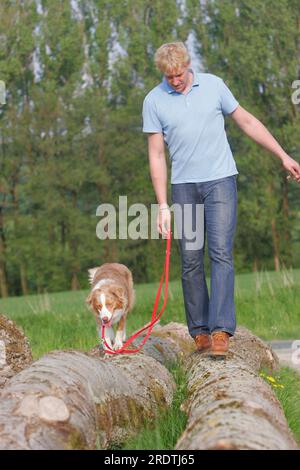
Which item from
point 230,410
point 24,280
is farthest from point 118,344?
point 24,280

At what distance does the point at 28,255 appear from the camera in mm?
41906

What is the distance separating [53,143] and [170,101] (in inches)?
1431

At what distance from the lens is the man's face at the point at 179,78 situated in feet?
20.5

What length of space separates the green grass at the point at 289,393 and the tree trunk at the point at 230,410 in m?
0.56

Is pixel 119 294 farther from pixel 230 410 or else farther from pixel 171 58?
pixel 230 410

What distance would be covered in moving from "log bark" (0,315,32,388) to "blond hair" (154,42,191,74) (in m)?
2.80

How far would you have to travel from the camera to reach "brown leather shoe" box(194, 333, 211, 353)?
6875 mm

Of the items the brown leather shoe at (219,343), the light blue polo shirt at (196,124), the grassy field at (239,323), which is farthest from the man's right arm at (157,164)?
the grassy field at (239,323)

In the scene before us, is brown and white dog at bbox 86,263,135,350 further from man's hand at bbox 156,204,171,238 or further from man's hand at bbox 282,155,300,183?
man's hand at bbox 282,155,300,183

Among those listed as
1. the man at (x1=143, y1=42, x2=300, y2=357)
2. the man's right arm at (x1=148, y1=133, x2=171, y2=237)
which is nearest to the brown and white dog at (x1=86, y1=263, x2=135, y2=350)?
the man at (x1=143, y1=42, x2=300, y2=357)

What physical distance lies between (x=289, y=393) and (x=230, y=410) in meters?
3.55

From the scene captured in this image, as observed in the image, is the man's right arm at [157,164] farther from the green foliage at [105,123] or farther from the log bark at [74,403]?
the green foliage at [105,123]

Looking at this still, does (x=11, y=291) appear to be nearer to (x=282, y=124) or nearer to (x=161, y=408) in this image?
(x=282, y=124)

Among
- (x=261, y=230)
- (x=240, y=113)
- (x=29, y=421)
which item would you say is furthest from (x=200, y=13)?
(x=29, y=421)
